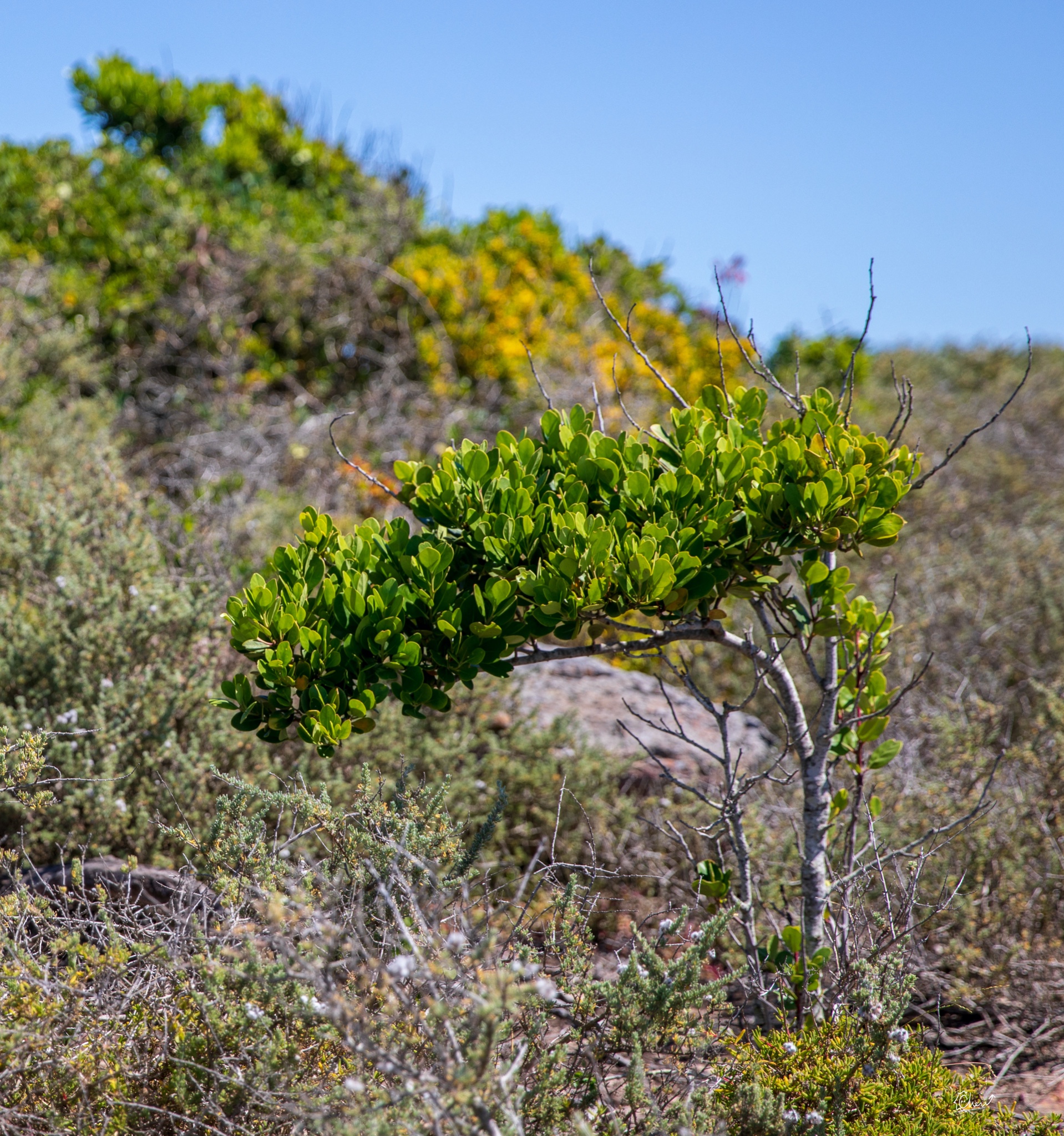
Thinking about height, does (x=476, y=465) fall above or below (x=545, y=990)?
above

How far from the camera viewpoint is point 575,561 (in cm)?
203

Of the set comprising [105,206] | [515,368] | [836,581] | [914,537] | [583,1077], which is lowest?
[583,1077]

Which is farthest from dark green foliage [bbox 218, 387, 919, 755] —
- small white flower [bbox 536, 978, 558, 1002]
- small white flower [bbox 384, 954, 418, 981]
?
small white flower [bbox 536, 978, 558, 1002]

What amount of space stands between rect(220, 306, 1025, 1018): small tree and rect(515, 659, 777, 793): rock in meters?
1.49

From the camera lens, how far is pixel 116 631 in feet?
11.0

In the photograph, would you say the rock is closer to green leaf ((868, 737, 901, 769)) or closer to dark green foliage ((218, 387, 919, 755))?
green leaf ((868, 737, 901, 769))

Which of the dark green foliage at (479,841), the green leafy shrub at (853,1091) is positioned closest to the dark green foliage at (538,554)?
the dark green foliage at (479,841)

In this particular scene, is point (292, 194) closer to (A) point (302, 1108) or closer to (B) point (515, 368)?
(B) point (515, 368)

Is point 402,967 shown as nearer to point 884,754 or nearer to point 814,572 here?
point 814,572

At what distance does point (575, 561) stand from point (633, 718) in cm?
255

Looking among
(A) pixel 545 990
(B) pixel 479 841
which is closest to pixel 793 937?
(B) pixel 479 841

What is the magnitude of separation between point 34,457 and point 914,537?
5.64 meters

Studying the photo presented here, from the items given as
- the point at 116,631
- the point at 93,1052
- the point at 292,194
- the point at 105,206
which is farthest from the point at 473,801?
the point at 292,194

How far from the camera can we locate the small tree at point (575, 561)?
82.2 inches
